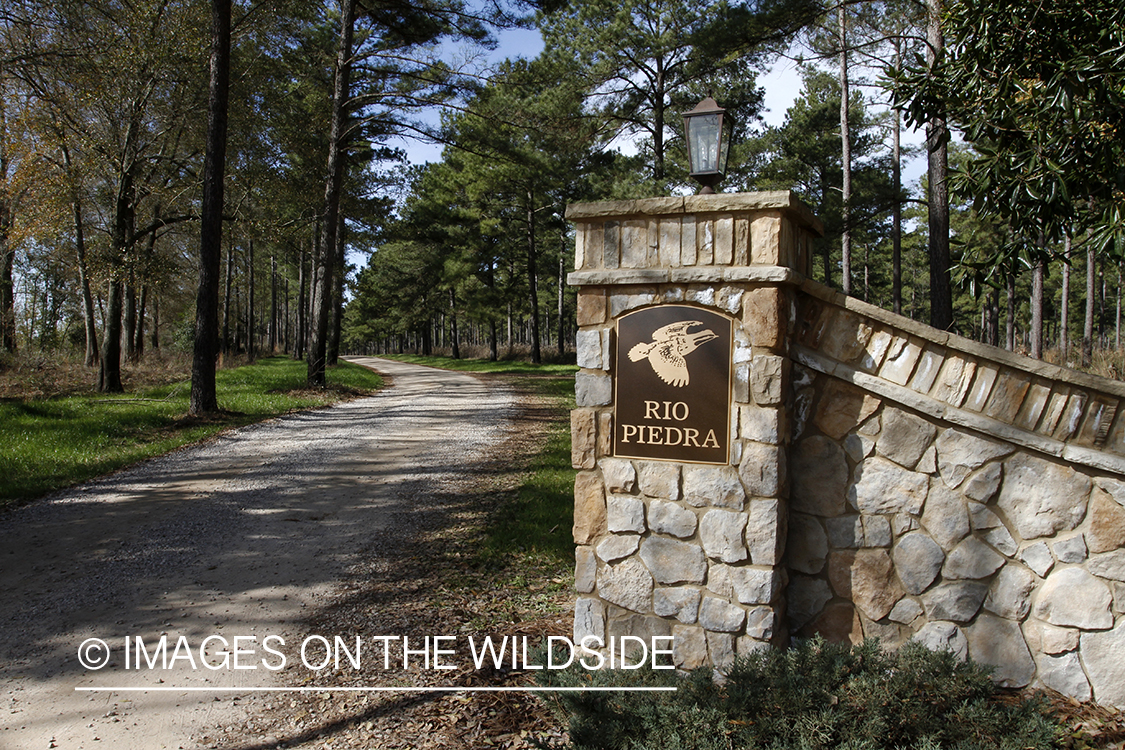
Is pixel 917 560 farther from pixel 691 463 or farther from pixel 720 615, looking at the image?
pixel 691 463

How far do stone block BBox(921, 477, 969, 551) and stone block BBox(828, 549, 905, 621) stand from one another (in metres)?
0.24

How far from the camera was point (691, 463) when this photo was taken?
3250 mm

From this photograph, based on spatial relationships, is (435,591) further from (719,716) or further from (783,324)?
(783,324)

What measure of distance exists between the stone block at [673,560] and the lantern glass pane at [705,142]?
2.00 metres

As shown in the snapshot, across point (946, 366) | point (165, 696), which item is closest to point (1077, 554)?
point (946, 366)

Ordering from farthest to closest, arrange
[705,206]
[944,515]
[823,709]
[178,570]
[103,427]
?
[103,427], [178,570], [705,206], [944,515], [823,709]

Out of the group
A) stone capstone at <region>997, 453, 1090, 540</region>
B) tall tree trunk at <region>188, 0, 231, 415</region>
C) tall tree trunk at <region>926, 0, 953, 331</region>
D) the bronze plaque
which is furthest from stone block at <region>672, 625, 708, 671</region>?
tall tree trunk at <region>188, 0, 231, 415</region>

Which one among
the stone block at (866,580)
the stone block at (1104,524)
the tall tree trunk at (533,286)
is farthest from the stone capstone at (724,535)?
the tall tree trunk at (533,286)

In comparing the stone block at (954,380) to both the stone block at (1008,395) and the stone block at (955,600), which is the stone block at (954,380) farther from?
the stone block at (955,600)

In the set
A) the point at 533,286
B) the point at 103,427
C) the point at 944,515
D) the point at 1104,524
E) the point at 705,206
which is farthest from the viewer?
the point at 533,286

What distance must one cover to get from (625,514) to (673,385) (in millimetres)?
729

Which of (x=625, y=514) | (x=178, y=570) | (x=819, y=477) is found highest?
(x=819, y=477)

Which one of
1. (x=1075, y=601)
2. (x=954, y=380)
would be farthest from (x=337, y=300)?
(x=1075, y=601)

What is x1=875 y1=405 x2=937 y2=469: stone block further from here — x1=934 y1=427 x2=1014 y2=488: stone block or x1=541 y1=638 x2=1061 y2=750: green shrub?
x1=541 y1=638 x2=1061 y2=750: green shrub
